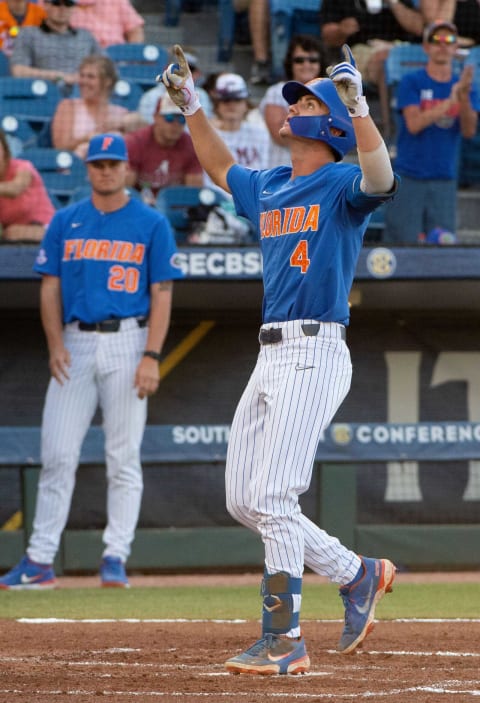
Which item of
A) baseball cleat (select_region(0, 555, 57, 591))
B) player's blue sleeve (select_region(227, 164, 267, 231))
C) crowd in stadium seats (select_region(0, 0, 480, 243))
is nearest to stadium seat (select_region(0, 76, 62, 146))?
crowd in stadium seats (select_region(0, 0, 480, 243))

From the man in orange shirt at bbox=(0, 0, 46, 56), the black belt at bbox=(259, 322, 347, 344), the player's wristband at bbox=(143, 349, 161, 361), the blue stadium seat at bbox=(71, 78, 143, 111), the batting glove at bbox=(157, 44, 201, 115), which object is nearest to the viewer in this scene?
the black belt at bbox=(259, 322, 347, 344)

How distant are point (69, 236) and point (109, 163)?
42 centimetres

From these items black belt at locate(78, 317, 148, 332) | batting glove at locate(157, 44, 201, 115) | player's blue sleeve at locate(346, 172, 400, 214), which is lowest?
black belt at locate(78, 317, 148, 332)

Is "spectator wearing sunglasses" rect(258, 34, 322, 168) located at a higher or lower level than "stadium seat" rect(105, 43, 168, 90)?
Result: lower

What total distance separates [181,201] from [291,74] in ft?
3.79

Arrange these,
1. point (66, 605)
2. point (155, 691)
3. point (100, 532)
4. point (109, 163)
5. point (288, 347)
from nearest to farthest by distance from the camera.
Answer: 1. point (155, 691)
2. point (288, 347)
3. point (66, 605)
4. point (109, 163)
5. point (100, 532)

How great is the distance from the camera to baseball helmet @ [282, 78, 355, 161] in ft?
12.4

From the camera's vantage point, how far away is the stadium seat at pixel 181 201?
7.68 m

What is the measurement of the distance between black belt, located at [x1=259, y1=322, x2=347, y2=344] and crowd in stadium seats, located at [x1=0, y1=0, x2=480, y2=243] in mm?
3719

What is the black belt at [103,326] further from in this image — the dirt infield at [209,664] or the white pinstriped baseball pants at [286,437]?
the white pinstriped baseball pants at [286,437]

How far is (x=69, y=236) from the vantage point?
6242 millimetres

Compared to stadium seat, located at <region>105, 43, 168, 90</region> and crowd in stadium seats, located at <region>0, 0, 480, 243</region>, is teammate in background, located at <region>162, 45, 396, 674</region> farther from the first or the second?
stadium seat, located at <region>105, 43, 168, 90</region>

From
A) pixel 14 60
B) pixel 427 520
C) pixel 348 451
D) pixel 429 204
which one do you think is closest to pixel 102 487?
pixel 348 451

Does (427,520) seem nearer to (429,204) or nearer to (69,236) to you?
(429,204)
